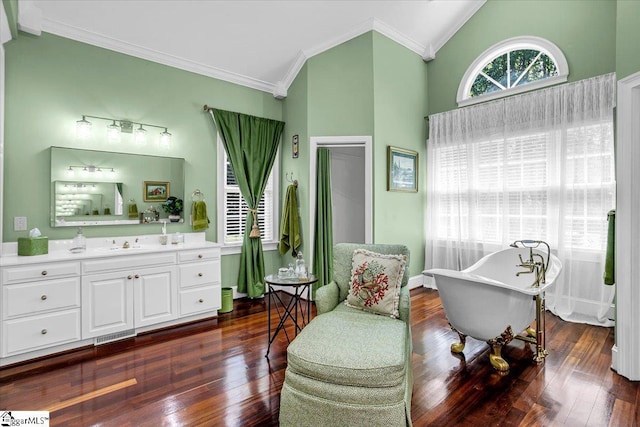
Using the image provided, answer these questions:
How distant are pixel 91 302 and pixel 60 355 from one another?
17.9 inches

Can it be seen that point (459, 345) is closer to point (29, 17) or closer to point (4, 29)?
Answer: point (4, 29)

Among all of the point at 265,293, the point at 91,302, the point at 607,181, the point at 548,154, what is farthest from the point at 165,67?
the point at 607,181

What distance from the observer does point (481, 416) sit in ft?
6.23

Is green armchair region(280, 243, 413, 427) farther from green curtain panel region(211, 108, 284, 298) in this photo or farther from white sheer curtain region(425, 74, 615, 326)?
white sheer curtain region(425, 74, 615, 326)

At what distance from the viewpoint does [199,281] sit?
3.49m

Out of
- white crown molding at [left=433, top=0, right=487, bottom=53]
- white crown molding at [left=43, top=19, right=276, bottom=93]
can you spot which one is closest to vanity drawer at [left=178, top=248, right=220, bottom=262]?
white crown molding at [left=43, top=19, right=276, bottom=93]

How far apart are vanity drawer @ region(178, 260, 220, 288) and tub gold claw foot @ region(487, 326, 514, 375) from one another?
271 centimetres

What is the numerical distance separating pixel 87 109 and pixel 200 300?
227 centimetres

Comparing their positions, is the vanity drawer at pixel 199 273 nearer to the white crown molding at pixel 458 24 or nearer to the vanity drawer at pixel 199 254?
the vanity drawer at pixel 199 254

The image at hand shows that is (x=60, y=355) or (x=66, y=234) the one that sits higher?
(x=66, y=234)

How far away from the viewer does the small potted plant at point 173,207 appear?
377 cm

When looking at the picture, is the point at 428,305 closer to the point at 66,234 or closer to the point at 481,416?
the point at 481,416

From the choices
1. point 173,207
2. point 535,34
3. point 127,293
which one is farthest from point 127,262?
point 535,34

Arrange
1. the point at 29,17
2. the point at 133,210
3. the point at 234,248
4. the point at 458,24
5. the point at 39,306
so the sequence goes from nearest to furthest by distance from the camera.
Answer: the point at 39,306
the point at 29,17
the point at 133,210
the point at 234,248
the point at 458,24
